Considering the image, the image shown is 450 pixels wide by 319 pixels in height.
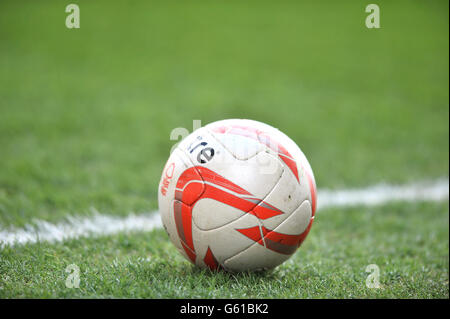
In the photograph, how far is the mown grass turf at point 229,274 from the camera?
2.97 meters

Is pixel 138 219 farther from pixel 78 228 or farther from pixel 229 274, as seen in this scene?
pixel 229 274

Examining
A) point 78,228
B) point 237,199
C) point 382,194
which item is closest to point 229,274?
point 237,199

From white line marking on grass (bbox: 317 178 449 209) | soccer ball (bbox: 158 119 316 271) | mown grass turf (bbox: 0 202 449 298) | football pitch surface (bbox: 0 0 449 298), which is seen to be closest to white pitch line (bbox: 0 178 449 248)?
white line marking on grass (bbox: 317 178 449 209)

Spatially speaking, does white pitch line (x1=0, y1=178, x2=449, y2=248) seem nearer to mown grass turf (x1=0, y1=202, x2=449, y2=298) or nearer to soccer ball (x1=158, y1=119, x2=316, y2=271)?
mown grass turf (x1=0, y1=202, x2=449, y2=298)

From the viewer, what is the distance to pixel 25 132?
272 inches

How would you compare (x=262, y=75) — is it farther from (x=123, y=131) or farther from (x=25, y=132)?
(x=25, y=132)

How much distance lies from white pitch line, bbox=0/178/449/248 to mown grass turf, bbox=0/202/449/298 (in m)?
0.21

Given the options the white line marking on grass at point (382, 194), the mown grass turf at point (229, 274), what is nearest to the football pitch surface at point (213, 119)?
the mown grass turf at point (229, 274)

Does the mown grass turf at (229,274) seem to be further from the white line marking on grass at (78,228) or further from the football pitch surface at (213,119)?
the white line marking on grass at (78,228)

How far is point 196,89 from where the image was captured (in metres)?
9.66

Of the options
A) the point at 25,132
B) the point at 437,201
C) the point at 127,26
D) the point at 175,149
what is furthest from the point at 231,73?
the point at 175,149

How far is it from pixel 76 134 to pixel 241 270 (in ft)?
15.1

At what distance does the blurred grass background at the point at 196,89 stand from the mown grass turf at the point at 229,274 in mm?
943

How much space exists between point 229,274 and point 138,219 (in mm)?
1834
